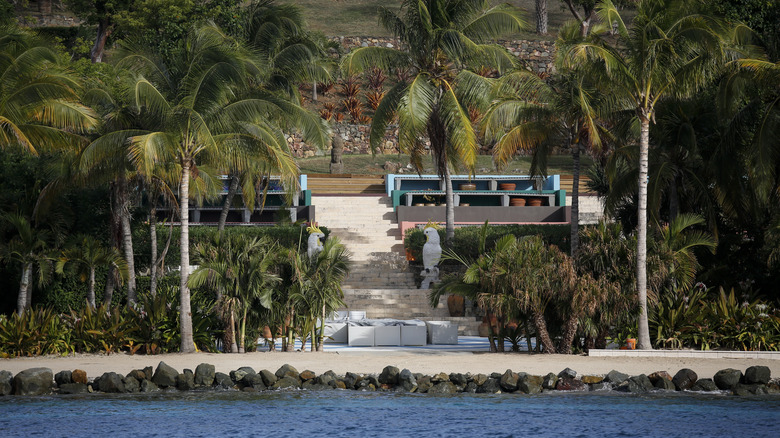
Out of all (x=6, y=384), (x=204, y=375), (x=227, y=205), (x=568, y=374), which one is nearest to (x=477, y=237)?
(x=227, y=205)

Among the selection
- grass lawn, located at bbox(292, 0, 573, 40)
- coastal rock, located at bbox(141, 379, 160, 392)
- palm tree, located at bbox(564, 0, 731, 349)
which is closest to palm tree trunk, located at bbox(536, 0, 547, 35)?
grass lawn, located at bbox(292, 0, 573, 40)

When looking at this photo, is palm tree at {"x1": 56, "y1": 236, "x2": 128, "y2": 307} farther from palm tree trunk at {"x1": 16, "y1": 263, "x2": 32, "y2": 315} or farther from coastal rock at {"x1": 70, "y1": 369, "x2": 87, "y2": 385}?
coastal rock at {"x1": 70, "y1": 369, "x2": 87, "y2": 385}

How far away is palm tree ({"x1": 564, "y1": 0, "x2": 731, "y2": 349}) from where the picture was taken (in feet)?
52.4

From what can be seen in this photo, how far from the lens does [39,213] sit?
63.7 feet

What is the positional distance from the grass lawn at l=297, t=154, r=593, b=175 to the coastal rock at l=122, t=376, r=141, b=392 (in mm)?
25641

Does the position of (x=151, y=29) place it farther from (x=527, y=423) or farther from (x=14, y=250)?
(x=527, y=423)

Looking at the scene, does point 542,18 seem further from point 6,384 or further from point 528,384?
point 6,384

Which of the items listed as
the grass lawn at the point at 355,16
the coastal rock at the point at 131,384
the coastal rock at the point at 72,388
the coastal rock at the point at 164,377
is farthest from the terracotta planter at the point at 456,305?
the grass lawn at the point at 355,16

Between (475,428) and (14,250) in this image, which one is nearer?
(475,428)

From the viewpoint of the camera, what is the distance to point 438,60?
74.4 ft

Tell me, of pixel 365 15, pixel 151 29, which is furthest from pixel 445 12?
pixel 365 15

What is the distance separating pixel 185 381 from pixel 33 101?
6805 mm

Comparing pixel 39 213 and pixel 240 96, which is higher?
pixel 240 96

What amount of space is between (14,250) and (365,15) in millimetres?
47216
